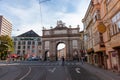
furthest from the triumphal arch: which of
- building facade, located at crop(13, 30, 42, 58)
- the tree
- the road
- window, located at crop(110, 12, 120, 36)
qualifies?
window, located at crop(110, 12, 120, 36)

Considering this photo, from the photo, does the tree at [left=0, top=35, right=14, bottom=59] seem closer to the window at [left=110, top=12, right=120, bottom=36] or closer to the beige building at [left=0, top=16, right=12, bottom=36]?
the beige building at [left=0, top=16, right=12, bottom=36]

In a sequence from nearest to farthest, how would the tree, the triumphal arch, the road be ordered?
the road
the tree
the triumphal arch

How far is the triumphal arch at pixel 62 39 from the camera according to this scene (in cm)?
8350

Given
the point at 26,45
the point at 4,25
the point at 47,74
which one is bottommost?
the point at 47,74

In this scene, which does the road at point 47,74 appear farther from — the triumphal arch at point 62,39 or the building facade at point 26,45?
the building facade at point 26,45

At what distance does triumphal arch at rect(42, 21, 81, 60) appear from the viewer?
83500 millimetres

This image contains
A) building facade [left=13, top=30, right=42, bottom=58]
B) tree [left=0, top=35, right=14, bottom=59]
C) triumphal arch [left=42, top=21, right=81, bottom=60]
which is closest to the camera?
tree [left=0, top=35, right=14, bottom=59]

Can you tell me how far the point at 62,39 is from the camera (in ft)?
275

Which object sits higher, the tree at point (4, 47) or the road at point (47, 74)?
the tree at point (4, 47)

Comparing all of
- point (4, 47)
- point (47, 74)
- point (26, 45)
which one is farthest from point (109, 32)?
point (26, 45)

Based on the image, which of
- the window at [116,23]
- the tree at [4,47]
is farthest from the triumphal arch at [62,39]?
the window at [116,23]

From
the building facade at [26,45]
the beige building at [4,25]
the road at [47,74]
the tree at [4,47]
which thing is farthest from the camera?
the beige building at [4,25]

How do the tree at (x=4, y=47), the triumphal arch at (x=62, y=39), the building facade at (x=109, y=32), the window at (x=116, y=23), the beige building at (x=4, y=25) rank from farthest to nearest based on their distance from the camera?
the beige building at (x=4, y=25), the triumphal arch at (x=62, y=39), the tree at (x=4, y=47), the building facade at (x=109, y=32), the window at (x=116, y=23)

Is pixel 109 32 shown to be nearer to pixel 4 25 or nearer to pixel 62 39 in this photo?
pixel 62 39
